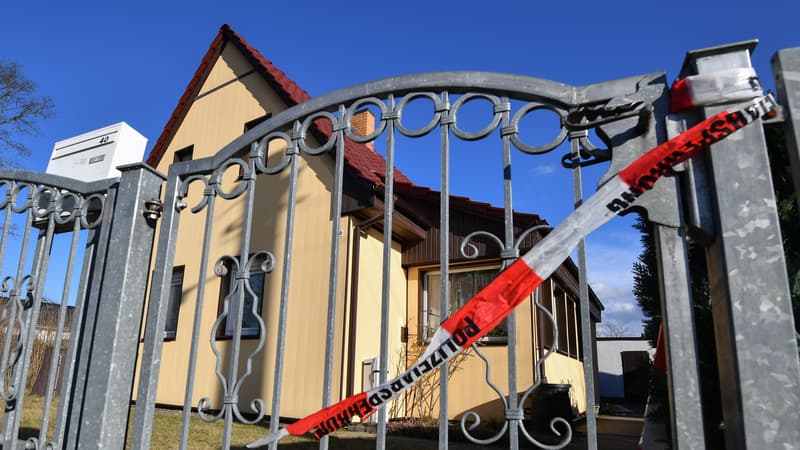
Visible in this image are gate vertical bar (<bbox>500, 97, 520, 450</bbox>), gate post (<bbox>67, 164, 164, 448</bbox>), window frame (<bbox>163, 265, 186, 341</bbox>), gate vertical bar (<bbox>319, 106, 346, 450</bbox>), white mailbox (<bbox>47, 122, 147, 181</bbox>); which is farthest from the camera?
window frame (<bbox>163, 265, 186, 341</bbox>)

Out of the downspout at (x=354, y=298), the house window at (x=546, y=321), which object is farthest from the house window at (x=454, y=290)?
the downspout at (x=354, y=298)

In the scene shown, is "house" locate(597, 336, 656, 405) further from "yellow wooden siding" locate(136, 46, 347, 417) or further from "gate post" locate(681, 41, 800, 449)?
"gate post" locate(681, 41, 800, 449)

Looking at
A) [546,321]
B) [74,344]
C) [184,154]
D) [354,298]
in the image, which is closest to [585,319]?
[74,344]

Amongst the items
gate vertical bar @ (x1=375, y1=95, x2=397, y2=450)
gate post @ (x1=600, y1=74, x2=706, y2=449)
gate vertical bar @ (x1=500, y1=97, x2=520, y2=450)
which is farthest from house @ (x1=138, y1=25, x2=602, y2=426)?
gate post @ (x1=600, y1=74, x2=706, y2=449)

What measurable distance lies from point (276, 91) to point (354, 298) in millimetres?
4092

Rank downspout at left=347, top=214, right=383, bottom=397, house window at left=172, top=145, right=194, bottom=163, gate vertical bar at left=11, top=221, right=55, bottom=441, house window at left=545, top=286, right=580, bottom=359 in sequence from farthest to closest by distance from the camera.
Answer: house window at left=545, top=286, right=580, bottom=359, house window at left=172, top=145, right=194, bottom=163, downspout at left=347, top=214, right=383, bottom=397, gate vertical bar at left=11, top=221, right=55, bottom=441

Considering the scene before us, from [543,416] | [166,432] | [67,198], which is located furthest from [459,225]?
[67,198]

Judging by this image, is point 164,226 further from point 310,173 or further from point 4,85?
point 4,85

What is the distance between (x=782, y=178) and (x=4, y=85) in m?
17.7

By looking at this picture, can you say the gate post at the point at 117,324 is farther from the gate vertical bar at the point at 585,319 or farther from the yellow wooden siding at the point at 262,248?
the yellow wooden siding at the point at 262,248

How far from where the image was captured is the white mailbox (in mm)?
3074

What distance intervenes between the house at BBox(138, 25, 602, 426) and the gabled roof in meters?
0.04

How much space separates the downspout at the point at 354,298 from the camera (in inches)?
298

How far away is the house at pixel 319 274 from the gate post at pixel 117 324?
4729 millimetres
